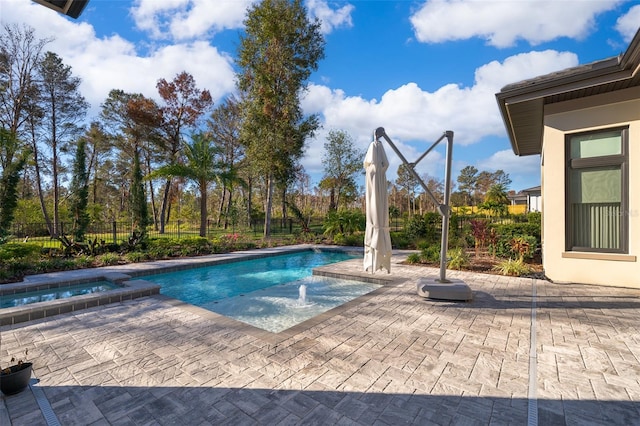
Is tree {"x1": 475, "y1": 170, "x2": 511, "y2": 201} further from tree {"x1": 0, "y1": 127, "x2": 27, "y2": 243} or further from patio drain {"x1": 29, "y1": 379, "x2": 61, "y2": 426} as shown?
patio drain {"x1": 29, "y1": 379, "x2": 61, "y2": 426}

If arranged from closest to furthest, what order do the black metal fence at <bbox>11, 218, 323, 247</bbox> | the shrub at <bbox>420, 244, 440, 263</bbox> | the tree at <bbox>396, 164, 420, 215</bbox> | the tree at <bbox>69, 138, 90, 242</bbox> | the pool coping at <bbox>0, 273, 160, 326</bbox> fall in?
1. the pool coping at <bbox>0, 273, 160, 326</bbox>
2. the shrub at <bbox>420, 244, 440, 263</bbox>
3. the black metal fence at <bbox>11, 218, 323, 247</bbox>
4. the tree at <bbox>69, 138, 90, 242</bbox>
5. the tree at <bbox>396, 164, 420, 215</bbox>

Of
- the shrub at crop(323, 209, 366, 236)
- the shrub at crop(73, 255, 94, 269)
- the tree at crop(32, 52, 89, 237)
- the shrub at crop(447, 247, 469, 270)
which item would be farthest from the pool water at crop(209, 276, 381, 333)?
the tree at crop(32, 52, 89, 237)

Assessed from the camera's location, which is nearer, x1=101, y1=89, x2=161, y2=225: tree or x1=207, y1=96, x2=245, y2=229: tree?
x1=101, y1=89, x2=161, y2=225: tree

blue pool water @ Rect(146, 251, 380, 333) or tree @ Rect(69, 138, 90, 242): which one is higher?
tree @ Rect(69, 138, 90, 242)

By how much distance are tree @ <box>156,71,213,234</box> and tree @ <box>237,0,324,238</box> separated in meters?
7.60

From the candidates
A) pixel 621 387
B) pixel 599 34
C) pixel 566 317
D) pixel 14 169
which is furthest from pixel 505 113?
pixel 14 169

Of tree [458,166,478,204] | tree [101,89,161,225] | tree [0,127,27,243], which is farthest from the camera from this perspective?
tree [458,166,478,204]

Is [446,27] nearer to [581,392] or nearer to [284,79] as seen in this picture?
[581,392]

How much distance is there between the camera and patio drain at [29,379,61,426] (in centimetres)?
206

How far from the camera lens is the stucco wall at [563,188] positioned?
5.21m

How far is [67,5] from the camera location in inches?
82.1

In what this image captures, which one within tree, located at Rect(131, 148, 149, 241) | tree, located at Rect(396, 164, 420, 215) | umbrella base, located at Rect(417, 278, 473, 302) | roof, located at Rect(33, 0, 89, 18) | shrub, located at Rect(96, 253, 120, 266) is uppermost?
tree, located at Rect(396, 164, 420, 215)

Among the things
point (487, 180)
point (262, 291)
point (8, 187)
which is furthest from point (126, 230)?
point (487, 180)

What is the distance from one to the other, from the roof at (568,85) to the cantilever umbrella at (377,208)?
3.13 m
